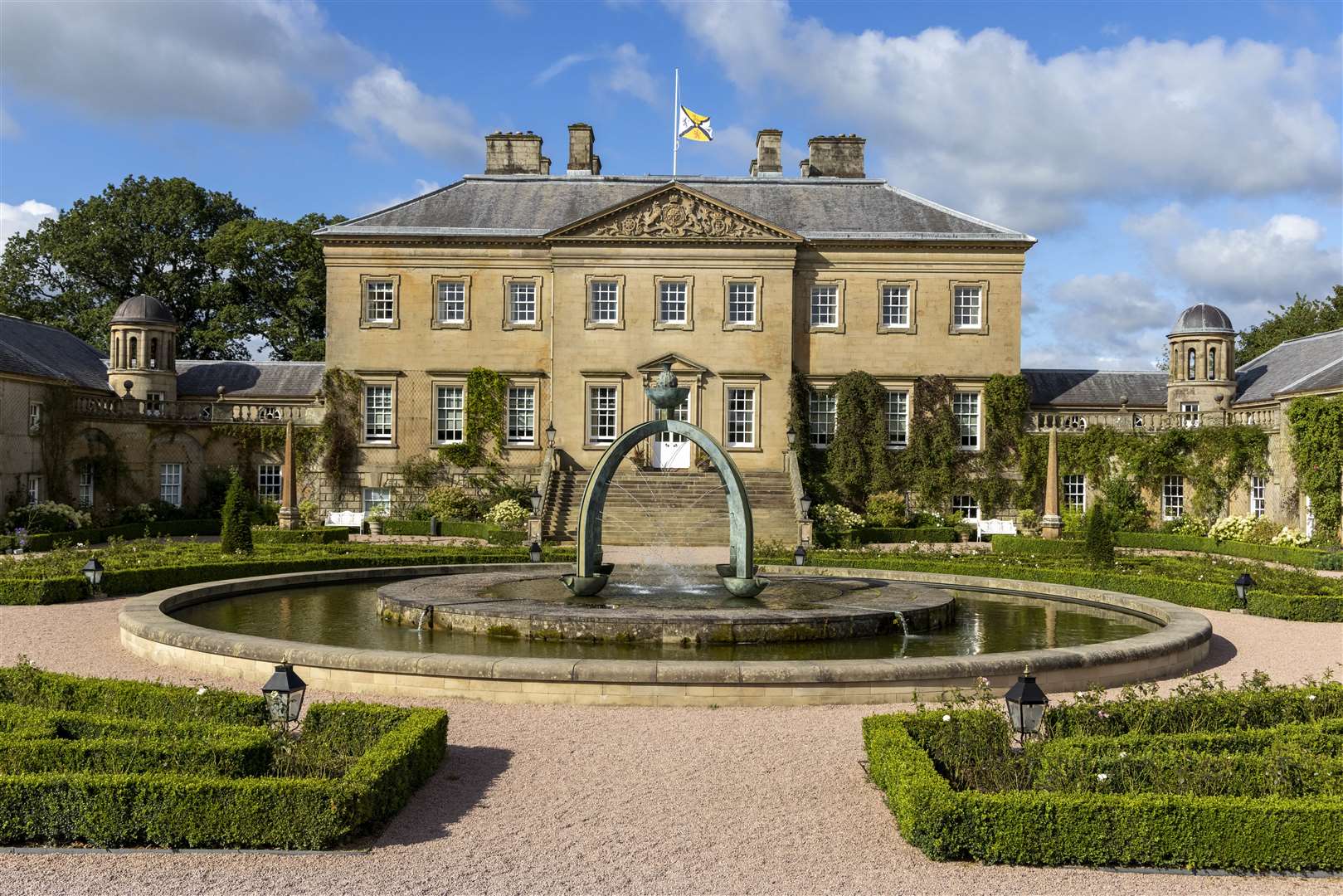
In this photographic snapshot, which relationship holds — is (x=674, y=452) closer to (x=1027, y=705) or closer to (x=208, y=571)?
(x=208, y=571)

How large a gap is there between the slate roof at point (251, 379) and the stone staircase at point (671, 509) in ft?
40.5

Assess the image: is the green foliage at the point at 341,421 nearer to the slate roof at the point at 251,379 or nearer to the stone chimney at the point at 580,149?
the slate roof at the point at 251,379

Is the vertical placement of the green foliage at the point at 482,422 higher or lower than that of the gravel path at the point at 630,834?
higher

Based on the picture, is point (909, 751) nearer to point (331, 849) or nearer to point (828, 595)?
point (331, 849)

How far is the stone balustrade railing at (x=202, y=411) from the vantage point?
3694cm

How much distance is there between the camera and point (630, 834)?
7172 mm

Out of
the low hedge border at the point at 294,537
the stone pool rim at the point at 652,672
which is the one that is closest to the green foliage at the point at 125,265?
the low hedge border at the point at 294,537

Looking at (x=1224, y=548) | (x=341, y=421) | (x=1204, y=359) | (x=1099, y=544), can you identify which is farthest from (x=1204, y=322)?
(x=341, y=421)

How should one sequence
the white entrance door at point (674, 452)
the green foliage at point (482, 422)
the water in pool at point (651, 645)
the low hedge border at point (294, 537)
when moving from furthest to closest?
1. the green foliage at point (482, 422)
2. the white entrance door at point (674, 452)
3. the low hedge border at point (294, 537)
4. the water in pool at point (651, 645)

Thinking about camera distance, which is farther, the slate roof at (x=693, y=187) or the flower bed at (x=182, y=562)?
the slate roof at (x=693, y=187)

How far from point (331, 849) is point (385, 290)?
33.1 meters

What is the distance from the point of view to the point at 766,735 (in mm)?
9672

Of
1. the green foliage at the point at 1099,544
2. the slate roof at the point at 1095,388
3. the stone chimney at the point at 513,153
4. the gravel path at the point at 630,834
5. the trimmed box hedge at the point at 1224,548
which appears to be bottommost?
the gravel path at the point at 630,834

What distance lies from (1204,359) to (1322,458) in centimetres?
861
